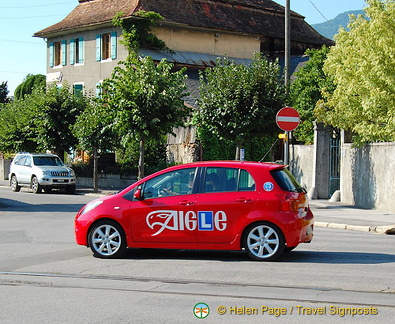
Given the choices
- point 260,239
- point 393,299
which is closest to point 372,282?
point 393,299

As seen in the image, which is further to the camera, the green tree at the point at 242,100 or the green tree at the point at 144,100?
the green tree at the point at 144,100

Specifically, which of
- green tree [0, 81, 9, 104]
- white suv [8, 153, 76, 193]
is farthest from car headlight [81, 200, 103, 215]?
green tree [0, 81, 9, 104]

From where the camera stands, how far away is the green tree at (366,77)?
2144 centimetres

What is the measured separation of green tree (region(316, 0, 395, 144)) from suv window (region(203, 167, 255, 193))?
11047 mm

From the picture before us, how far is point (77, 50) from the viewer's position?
48344 mm

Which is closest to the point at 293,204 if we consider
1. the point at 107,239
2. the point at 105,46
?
the point at 107,239

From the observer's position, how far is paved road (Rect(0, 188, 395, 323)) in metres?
7.50

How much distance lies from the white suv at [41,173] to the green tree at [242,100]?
29.3 feet

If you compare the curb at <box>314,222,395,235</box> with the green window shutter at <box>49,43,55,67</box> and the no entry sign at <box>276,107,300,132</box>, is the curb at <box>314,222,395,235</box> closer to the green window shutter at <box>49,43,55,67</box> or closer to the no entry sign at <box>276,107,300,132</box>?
the no entry sign at <box>276,107,300,132</box>

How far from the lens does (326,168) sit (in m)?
26.0

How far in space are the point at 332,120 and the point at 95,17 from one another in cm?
2599

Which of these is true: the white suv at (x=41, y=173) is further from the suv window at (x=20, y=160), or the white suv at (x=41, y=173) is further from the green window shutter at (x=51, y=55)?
the green window shutter at (x=51, y=55)

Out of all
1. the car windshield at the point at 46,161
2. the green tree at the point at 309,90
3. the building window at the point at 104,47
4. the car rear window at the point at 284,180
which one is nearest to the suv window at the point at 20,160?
the car windshield at the point at 46,161

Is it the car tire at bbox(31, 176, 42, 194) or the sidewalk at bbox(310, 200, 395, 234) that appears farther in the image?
the car tire at bbox(31, 176, 42, 194)
